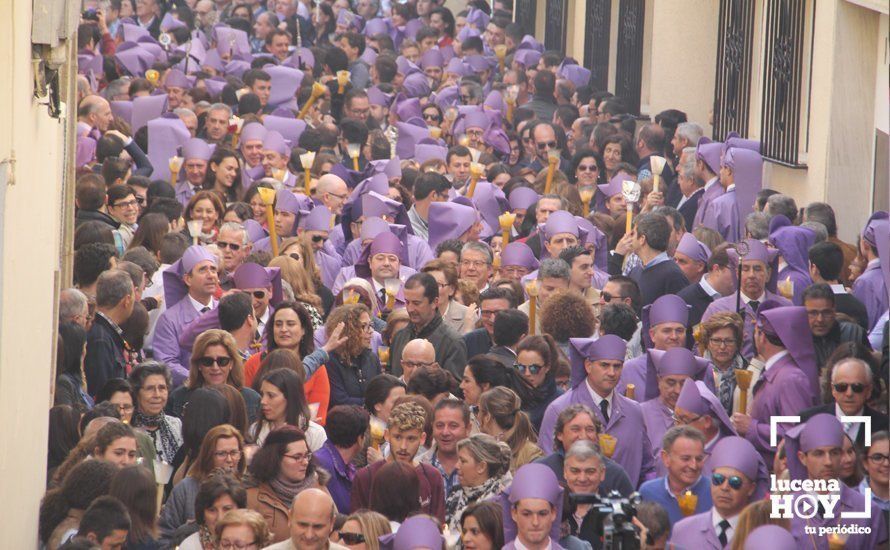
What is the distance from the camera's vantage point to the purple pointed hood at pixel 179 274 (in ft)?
38.0

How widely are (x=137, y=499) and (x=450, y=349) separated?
11.1 ft

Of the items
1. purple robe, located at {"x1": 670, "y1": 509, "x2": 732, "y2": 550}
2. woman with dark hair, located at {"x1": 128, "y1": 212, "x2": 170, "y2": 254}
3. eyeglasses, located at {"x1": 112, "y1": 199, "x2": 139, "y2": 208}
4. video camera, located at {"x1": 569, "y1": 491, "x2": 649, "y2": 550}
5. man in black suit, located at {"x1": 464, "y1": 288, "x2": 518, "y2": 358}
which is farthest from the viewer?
eyeglasses, located at {"x1": 112, "y1": 199, "x2": 139, "y2": 208}

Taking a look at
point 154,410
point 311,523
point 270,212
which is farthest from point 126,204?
point 311,523

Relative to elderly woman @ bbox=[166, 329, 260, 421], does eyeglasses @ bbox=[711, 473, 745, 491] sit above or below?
below

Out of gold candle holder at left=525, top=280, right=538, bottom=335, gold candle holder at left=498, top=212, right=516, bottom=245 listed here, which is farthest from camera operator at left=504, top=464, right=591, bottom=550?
gold candle holder at left=498, top=212, right=516, bottom=245

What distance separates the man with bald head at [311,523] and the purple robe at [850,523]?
2.04 metres

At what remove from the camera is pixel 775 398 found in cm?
984

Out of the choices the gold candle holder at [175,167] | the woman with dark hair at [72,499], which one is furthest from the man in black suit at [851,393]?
the gold candle holder at [175,167]

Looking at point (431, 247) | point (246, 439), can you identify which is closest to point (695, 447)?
point (246, 439)

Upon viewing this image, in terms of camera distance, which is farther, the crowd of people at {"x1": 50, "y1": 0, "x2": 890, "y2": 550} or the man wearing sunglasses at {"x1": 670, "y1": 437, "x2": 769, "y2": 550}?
the man wearing sunglasses at {"x1": 670, "y1": 437, "x2": 769, "y2": 550}

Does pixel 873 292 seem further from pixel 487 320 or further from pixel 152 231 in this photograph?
pixel 152 231

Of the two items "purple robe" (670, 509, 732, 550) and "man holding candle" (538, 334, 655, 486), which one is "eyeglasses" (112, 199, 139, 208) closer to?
"man holding candle" (538, 334, 655, 486)

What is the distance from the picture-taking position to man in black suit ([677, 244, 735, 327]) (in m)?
11.9

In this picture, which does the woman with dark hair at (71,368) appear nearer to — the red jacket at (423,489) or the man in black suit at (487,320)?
the red jacket at (423,489)
